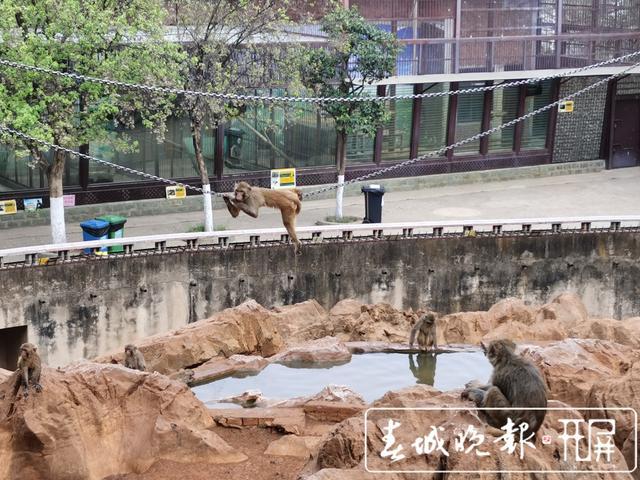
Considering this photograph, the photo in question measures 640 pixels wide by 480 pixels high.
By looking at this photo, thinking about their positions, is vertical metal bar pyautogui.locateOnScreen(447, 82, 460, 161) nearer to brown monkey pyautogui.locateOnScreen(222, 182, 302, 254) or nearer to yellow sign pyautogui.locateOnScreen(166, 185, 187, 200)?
yellow sign pyautogui.locateOnScreen(166, 185, 187, 200)

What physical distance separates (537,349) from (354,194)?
17389 millimetres

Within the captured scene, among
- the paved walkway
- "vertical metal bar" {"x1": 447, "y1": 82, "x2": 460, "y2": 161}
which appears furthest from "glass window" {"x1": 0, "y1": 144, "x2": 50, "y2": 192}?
"vertical metal bar" {"x1": 447, "y1": 82, "x2": 460, "y2": 161}

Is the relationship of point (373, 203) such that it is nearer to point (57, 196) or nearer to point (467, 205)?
point (467, 205)

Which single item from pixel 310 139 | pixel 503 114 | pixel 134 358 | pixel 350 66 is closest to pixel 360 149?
pixel 310 139

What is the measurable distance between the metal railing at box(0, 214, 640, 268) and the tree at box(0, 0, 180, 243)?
1.82 meters

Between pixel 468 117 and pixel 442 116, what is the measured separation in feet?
3.23

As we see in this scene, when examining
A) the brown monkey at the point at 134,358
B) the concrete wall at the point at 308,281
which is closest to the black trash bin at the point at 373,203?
the concrete wall at the point at 308,281

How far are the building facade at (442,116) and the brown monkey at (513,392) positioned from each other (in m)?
19.0

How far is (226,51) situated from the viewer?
29844 mm

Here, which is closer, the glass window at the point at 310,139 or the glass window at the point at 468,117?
the glass window at the point at 310,139

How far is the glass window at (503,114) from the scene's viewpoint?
1558 inches

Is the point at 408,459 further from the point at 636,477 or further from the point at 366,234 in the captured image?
the point at 366,234

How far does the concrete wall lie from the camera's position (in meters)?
27.0

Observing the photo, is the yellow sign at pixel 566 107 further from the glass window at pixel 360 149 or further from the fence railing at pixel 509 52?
the glass window at pixel 360 149
